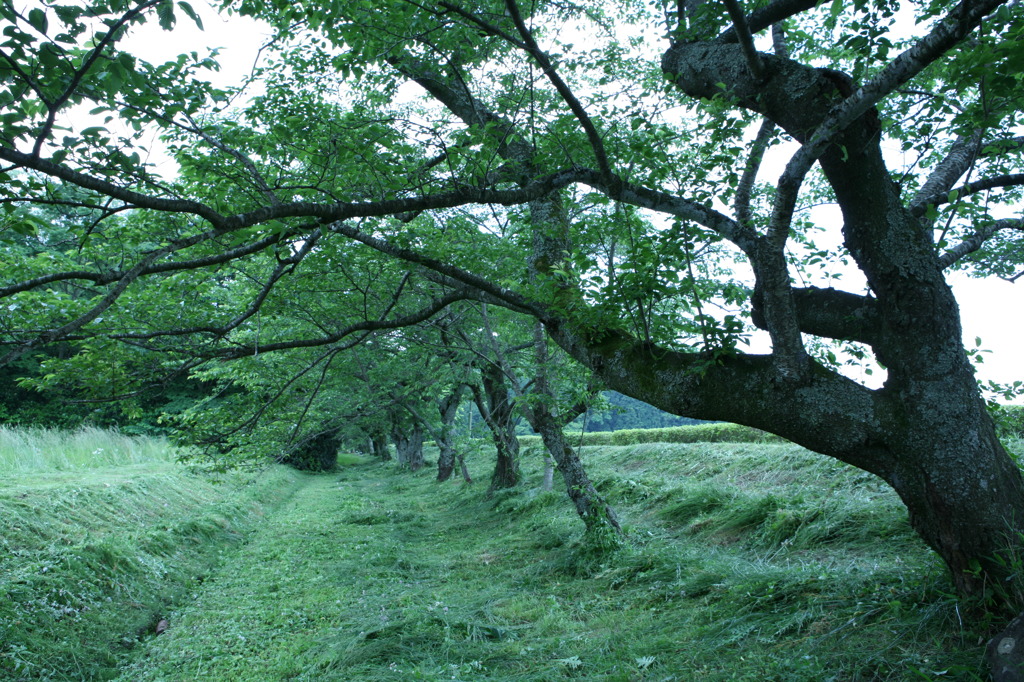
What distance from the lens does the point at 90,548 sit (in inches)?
264

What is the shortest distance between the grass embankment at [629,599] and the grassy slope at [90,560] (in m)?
0.35

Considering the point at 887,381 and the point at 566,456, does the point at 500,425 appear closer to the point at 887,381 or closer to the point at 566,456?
the point at 566,456

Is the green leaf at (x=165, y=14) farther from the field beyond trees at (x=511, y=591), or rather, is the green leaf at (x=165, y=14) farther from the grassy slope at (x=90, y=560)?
the grassy slope at (x=90, y=560)

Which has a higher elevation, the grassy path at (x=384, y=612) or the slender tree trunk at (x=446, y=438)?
the slender tree trunk at (x=446, y=438)

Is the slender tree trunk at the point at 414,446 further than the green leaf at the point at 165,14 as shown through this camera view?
Yes

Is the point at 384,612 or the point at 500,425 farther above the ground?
the point at 500,425

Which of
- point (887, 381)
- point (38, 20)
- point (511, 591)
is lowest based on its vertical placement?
point (511, 591)

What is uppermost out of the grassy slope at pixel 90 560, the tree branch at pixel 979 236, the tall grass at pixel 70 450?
the tree branch at pixel 979 236

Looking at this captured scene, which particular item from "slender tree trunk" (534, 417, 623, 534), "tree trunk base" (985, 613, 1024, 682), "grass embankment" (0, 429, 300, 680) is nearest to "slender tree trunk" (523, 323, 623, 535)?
"slender tree trunk" (534, 417, 623, 534)

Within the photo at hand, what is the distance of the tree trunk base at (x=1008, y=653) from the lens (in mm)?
2828

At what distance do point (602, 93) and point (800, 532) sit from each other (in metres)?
4.72

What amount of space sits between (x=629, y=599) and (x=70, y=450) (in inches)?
480

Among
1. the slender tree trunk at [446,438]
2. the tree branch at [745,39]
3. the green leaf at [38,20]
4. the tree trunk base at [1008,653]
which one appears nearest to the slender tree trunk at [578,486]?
the tree trunk base at [1008,653]

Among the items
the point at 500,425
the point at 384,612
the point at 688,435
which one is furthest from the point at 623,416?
the point at 384,612
